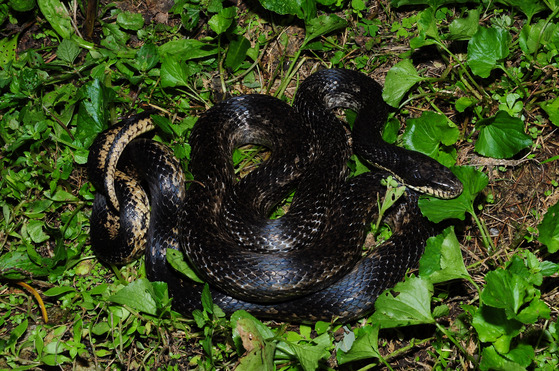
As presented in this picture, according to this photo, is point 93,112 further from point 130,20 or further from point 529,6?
point 529,6

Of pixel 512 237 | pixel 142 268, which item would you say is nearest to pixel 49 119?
pixel 142 268

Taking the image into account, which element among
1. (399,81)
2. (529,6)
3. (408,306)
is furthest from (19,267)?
(529,6)

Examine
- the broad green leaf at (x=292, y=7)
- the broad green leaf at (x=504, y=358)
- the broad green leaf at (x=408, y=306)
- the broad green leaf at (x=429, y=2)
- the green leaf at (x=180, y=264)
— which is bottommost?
the green leaf at (x=180, y=264)

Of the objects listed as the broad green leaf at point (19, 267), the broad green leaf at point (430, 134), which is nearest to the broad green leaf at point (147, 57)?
the broad green leaf at point (19, 267)

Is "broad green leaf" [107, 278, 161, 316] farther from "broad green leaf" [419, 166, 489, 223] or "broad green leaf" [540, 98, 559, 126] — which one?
"broad green leaf" [540, 98, 559, 126]

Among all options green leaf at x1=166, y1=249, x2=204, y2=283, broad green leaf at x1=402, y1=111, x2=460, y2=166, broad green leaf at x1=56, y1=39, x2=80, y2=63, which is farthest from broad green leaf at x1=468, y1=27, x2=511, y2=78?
broad green leaf at x1=56, y1=39, x2=80, y2=63

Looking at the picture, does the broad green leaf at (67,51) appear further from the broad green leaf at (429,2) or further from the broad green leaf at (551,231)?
the broad green leaf at (551,231)
